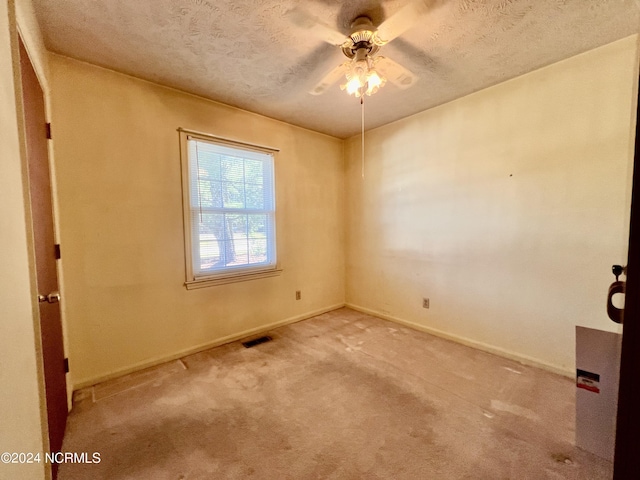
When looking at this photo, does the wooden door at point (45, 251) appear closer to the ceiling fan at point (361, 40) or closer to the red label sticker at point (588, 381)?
the ceiling fan at point (361, 40)

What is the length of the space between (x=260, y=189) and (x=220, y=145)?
2.07ft

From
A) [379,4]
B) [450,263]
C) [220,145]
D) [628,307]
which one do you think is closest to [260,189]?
[220,145]

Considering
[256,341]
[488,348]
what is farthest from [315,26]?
[488,348]

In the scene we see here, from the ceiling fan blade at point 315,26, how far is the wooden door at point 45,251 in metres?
1.39

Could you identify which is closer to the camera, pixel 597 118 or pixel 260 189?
pixel 597 118

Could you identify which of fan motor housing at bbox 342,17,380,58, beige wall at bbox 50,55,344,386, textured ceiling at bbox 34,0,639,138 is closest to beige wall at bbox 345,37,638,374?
textured ceiling at bbox 34,0,639,138

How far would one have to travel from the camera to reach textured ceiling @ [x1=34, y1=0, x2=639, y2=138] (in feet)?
4.91

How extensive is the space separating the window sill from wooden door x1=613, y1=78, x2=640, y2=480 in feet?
9.03

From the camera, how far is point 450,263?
9.20 feet

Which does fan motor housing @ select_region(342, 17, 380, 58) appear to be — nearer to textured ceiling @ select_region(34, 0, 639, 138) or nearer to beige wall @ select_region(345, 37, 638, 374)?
textured ceiling @ select_region(34, 0, 639, 138)

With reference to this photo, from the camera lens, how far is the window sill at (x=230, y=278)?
2.56 meters

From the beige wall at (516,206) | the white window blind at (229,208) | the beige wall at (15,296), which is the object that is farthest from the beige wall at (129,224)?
the beige wall at (516,206)

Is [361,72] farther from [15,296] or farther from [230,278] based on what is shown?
[230,278]

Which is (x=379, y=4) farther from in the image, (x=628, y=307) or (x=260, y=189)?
(x=260, y=189)
